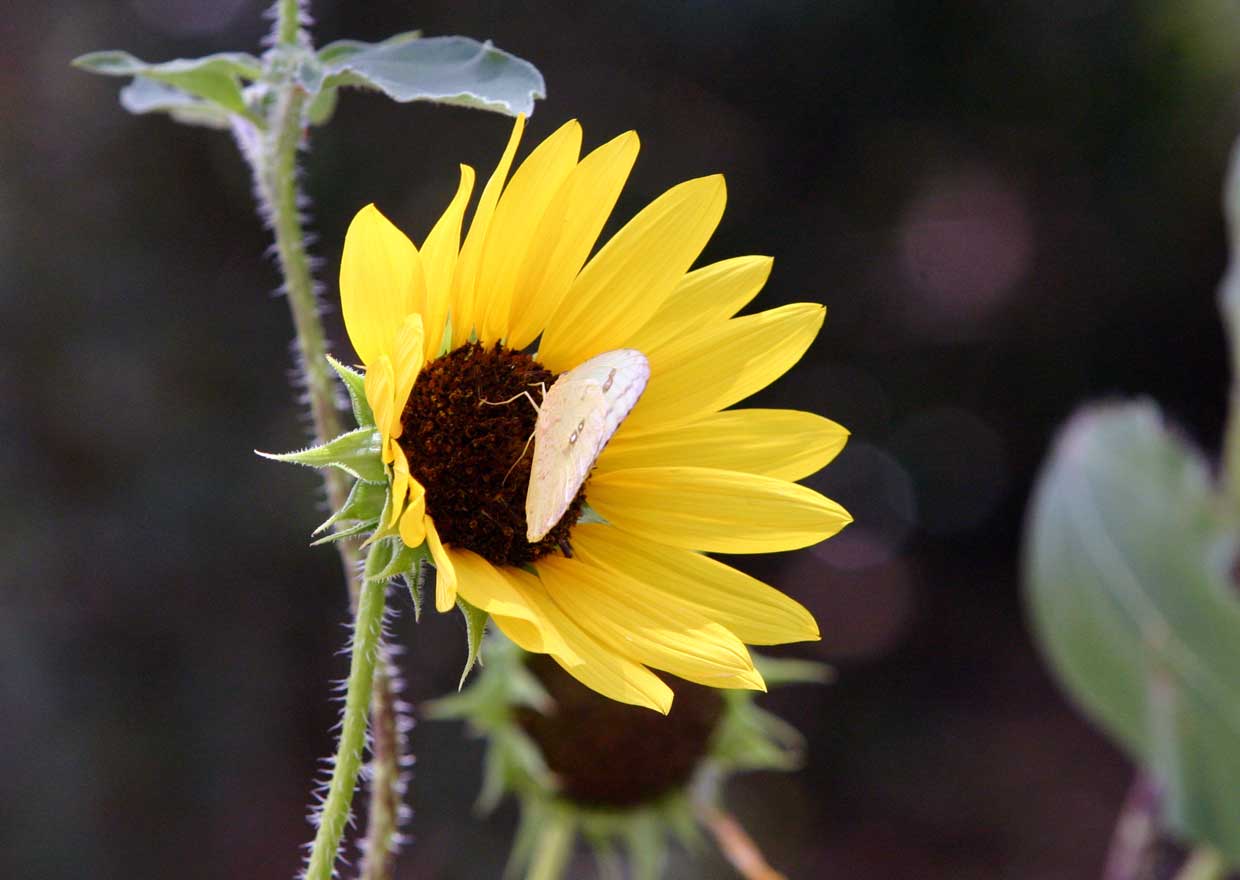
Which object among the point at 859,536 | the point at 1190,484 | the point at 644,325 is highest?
the point at 644,325

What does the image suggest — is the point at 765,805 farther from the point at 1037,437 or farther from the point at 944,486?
the point at 1037,437

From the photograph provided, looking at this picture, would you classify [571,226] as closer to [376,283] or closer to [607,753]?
Answer: [376,283]

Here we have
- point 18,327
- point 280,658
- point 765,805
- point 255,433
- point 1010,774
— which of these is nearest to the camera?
point 18,327

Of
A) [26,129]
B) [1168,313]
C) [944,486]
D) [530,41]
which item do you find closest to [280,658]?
[26,129]

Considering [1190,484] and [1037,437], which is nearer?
[1190,484]

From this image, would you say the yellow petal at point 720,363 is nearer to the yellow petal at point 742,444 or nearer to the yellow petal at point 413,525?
the yellow petal at point 742,444

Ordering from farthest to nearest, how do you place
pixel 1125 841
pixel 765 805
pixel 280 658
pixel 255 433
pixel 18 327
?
pixel 765 805 < pixel 280 658 < pixel 255 433 < pixel 18 327 < pixel 1125 841
